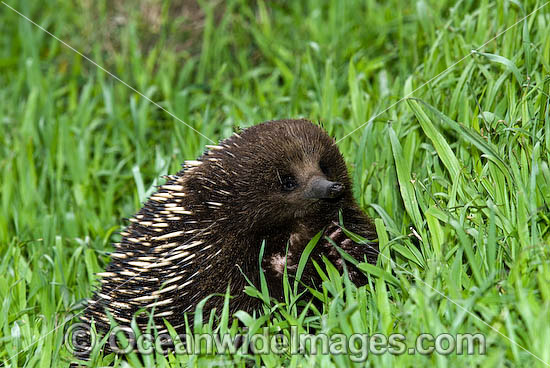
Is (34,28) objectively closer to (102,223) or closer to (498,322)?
(102,223)

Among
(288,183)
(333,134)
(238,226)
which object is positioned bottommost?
(238,226)

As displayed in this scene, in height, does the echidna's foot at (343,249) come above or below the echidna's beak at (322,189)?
below

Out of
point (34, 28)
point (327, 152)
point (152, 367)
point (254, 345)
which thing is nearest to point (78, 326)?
point (152, 367)

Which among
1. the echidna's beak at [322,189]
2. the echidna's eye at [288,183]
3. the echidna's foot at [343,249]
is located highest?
the echidna's eye at [288,183]

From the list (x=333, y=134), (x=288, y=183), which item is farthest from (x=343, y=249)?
(x=333, y=134)

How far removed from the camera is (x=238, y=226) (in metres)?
3.40

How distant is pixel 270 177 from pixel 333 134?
134 centimetres

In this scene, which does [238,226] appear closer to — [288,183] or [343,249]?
[288,183]

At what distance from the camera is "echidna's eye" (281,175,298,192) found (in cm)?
338

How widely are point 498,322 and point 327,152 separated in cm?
123

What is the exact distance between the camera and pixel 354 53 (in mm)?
5570

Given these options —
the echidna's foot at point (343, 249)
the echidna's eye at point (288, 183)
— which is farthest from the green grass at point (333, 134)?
the echidna's eye at point (288, 183)

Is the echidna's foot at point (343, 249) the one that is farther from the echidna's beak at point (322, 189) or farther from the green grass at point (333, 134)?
the echidna's beak at point (322, 189)

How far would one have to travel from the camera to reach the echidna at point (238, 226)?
3.34 metres
